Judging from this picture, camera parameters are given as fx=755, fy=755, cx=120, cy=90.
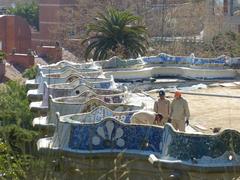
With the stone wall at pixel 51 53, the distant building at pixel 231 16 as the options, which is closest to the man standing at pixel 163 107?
the stone wall at pixel 51 53

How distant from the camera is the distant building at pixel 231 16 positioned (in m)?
49.8

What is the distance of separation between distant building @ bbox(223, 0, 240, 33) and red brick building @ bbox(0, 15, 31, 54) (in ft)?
44.4

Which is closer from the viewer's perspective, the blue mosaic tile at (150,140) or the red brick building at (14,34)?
the blue mosaic tile at (150,140)

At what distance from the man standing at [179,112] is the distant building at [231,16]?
1451 inches

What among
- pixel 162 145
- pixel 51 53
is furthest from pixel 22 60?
pixel 162 145

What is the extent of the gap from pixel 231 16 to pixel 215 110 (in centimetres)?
3345

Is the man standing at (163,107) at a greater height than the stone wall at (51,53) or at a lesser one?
greater

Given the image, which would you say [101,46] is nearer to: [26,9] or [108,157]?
[108,157]

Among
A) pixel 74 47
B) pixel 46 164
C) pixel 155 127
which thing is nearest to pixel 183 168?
pixel 155 127

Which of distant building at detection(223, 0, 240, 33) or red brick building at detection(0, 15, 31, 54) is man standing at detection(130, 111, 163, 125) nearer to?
distant building at detection(223, 0, 240, 33)

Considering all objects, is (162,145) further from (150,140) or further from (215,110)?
(215,110)

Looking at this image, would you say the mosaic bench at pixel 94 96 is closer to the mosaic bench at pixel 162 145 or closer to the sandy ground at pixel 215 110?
the sandy ground at pixel 215 110

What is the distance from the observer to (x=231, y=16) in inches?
2000

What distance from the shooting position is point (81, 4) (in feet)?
181
